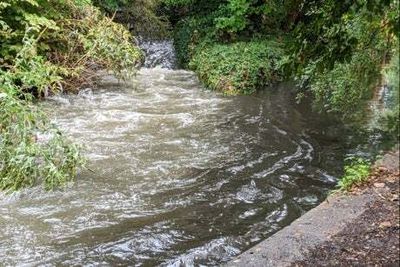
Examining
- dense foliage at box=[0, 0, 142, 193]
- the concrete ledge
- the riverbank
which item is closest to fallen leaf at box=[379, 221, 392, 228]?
the riverbank

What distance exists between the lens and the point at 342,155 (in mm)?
7234

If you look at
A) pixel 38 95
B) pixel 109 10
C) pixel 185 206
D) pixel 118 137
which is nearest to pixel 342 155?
pixel 185 206

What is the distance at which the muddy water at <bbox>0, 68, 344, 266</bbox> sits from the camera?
4934mm

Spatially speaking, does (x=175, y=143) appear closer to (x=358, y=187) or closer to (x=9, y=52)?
(x=358, y=187)

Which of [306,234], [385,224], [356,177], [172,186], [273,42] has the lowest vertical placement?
[172,186]

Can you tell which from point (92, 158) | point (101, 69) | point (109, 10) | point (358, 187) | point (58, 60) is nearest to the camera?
point (358, 187)

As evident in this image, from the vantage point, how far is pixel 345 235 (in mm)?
4230

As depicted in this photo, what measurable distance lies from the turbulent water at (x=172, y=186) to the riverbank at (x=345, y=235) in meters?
0.69

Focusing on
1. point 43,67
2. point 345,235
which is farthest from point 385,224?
point 43,67

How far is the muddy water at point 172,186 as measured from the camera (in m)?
4.93

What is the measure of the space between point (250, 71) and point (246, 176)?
17.4ft

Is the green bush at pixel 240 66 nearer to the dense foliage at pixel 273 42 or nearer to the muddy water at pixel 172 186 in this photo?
the dense foliage at pixel 273 42

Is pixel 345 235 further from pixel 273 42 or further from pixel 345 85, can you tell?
pixel 273 42

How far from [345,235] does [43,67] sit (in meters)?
4.64
